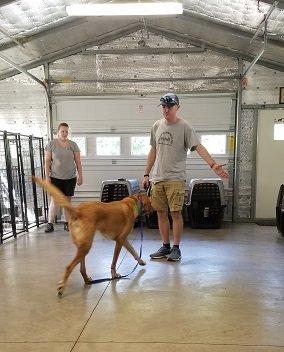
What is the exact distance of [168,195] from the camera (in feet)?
10.8

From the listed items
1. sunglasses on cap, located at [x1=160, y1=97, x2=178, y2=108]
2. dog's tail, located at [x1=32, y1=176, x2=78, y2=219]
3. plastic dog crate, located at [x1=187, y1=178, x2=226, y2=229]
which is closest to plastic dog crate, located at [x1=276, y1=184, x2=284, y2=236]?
plastic dog crate, located at [x1=187, y1=178, x2=226, y2=229]

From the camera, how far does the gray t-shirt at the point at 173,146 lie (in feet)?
10.7

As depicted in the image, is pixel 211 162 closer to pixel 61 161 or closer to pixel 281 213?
pixel 281 213

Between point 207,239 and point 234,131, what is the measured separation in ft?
6.63

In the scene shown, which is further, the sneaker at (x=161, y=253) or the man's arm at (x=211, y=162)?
the sneaker at (x=161, y=253)

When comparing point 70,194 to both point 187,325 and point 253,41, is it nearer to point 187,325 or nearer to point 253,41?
point 187,325

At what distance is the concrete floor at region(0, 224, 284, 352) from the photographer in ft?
6.09

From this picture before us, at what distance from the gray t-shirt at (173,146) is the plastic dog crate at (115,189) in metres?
1.60

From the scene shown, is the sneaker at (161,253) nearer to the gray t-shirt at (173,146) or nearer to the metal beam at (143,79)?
the gray t-shirt at (173,146)

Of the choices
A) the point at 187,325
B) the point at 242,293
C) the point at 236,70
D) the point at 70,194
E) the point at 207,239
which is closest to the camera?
the point at 187,325

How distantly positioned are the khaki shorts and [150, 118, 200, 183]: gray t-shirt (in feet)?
0.21

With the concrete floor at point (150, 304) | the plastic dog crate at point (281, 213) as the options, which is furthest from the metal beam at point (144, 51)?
the concrete floor at point (150, 304)

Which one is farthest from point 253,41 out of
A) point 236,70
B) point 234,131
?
point 234,131

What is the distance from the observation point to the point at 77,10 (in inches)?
129
